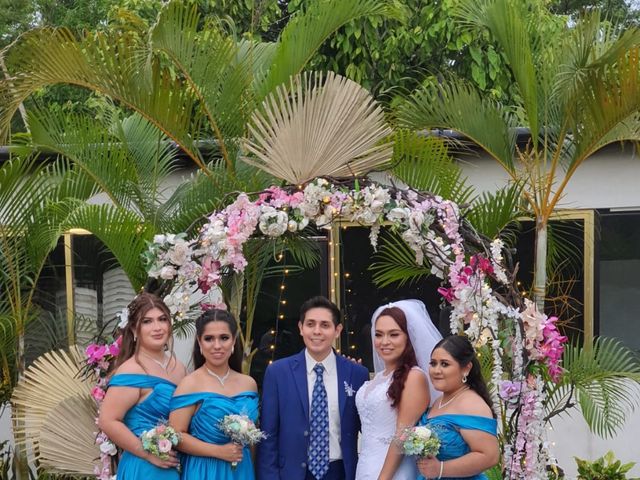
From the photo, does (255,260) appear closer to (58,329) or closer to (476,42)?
(58,329)

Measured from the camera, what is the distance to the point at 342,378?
5148 mm

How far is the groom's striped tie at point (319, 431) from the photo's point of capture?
502 centimetres

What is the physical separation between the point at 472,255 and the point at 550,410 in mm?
2021

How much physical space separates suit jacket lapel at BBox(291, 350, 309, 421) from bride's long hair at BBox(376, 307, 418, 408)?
0.46 meters

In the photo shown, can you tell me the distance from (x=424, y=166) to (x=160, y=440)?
116 inches

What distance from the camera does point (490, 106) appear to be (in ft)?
22.3

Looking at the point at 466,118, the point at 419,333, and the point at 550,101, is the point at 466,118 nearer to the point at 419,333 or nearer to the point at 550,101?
the point at 550,101

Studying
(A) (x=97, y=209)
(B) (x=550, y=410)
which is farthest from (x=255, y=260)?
(B) (x=550, y=410)

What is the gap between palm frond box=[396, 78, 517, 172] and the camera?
265 inches

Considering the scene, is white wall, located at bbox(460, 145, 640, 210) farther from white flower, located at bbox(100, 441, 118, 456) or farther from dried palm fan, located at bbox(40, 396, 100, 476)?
white flower, located at bbox(100, 441, 118, 456)

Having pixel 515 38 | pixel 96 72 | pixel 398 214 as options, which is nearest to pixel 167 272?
pixel 398 214

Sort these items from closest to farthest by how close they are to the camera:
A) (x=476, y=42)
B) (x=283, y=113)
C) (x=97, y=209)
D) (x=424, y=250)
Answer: (x=424, y=250), (x=283, y=113), (x=97, y=209), (x=476, y=42)

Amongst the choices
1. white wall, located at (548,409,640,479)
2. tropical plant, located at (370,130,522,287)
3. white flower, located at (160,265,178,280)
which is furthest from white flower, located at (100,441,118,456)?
white wall, located at (548,409,640,479)

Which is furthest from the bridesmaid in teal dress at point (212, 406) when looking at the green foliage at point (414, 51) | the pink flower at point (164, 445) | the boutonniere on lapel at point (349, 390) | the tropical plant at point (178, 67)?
the green foliage at point (414, 51)
